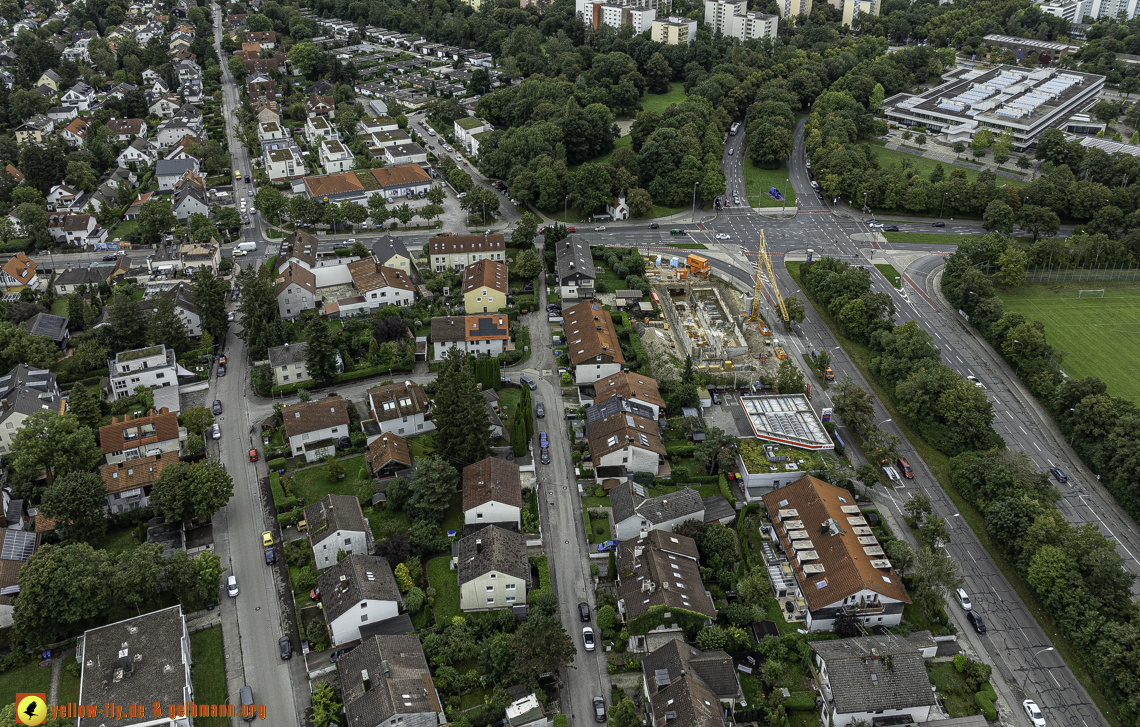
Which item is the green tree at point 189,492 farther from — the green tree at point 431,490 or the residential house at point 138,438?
the green tree at point 431,490

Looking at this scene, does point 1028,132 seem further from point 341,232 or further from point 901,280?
point 341,232

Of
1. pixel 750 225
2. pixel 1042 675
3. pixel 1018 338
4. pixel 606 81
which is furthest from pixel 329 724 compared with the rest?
pixel 606 81

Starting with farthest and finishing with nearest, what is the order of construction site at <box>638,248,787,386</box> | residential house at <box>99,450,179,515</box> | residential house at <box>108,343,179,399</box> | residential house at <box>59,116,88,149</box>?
residential house at <box>59,116,88,149</box> < construction site at <box>638,248,787,386</box> < residential house at <box>108,343,179,399</box> < residential house at <box>99,450,179,515</box>

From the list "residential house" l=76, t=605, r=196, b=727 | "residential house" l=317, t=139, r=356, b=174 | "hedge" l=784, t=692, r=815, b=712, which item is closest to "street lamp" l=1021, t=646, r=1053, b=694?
"hedge" l=784, t=692, r=815, b=712

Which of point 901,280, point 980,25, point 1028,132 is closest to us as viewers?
point 901,280

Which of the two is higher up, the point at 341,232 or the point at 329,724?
the point at 341,232

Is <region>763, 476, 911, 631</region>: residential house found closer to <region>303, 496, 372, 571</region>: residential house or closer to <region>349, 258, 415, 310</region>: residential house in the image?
<region>303, 496, 372, 571</region>: residential house

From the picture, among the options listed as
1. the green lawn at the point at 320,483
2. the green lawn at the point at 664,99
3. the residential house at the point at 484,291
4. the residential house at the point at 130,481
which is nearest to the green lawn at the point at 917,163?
the green lawn at the point at 664,99

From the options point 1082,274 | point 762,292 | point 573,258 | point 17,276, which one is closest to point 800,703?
point 762,292
